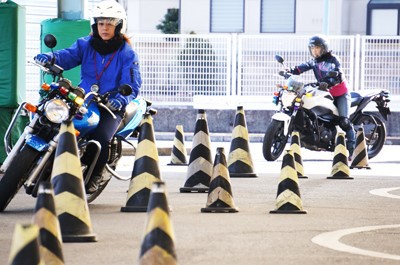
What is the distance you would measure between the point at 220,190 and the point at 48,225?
179 inches

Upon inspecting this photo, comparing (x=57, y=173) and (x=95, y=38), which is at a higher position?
(x=95, y=38)

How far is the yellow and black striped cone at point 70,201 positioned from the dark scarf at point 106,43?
3.11 metres

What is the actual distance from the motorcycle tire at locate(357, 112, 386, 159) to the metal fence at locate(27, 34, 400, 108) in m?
5.69

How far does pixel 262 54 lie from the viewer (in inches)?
1115

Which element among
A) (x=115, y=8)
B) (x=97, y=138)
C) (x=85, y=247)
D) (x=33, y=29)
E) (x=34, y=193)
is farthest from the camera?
(x=33, y=29)

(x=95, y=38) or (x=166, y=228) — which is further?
(x=95, y=38)

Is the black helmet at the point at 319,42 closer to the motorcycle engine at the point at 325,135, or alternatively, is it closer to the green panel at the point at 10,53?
the motorcycle engine at the point at 325,135

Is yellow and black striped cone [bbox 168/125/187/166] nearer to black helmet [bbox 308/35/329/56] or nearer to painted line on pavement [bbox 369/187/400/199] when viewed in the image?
black helmet [bbox 308/35/329/56]

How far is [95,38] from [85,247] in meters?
3.87

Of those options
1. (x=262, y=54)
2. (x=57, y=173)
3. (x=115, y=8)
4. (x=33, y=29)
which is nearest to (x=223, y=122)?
(x=262, y=54)

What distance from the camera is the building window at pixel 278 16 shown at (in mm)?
47062

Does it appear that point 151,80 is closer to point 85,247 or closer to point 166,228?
point 85,247

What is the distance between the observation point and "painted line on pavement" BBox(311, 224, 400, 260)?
957cm

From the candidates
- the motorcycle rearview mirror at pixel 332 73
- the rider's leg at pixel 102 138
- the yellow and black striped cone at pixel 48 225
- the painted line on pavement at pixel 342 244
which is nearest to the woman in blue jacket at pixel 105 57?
the rider's leg at pixel 102 138
